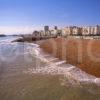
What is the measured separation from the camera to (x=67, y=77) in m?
9.97

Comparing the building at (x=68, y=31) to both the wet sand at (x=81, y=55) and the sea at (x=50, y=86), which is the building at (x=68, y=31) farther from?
the sea at (x=50, y=86)

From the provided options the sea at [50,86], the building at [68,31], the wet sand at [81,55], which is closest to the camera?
the sea at [50,86]

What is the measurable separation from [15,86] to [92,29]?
132293 millimetres

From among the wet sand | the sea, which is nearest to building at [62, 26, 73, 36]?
the wet sand

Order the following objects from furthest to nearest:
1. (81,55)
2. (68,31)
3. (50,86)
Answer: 1. (68,31)
2. (81,55)
3. (50,86)

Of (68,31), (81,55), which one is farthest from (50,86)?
(68,31)

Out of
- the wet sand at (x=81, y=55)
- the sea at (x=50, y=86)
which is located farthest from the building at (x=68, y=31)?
the sea at (x=50, y=86)

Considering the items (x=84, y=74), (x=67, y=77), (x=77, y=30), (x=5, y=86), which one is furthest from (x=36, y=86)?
(x=77, y=30)

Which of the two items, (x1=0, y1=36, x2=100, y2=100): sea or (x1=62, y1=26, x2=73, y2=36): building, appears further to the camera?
(x1=62, y1=26, x2=73, y2=36): building

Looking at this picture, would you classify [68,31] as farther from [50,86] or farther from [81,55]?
[50,86]

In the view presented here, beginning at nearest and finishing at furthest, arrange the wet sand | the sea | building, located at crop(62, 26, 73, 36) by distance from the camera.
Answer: the sea
the wet sand
building, located at crop(62, 26, 73, 36)

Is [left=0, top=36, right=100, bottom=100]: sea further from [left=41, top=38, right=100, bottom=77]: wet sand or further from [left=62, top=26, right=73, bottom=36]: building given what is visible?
[left=62, top=26, right=73, bottom=36]: building

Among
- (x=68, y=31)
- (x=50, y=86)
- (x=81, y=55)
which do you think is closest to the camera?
(x=50, y=86)

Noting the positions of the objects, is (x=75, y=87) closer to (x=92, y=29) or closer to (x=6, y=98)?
(x=6, y=98)
